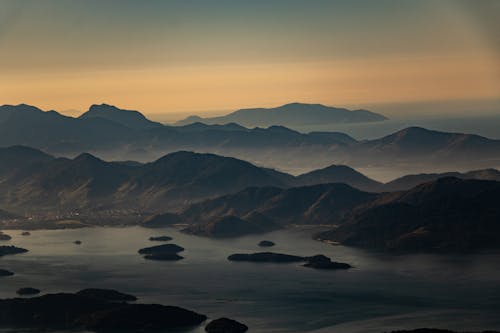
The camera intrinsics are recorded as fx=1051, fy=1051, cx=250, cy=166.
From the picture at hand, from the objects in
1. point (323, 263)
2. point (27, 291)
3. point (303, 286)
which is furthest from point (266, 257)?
point (27, 291)

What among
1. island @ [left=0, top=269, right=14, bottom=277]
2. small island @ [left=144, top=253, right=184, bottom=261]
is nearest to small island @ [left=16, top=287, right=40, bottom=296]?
island @ [left=0, top=269, right=14, bottom=277]

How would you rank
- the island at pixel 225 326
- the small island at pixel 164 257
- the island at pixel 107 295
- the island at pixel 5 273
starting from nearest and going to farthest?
1. the island at pixel 225 326
2. the island at pixel 107 295
3. the island at pixel 5 273
4. the small island at pixel 164 257

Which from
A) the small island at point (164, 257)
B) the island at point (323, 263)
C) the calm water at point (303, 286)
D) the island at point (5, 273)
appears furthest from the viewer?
the small island at point (164, 257)

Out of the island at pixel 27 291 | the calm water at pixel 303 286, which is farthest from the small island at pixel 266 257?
the island at pixel 27 291

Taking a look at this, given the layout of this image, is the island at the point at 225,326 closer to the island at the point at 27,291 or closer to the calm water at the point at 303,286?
the calm water at the point at 303,286

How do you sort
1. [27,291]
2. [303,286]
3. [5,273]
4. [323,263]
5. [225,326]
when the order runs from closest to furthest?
[225,326] → [27,291] → [303,286] → [5,273] → [323,263]

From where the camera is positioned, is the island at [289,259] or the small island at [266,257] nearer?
the island at [289,259]

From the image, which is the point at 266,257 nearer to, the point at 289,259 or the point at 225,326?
the point at 289,259
